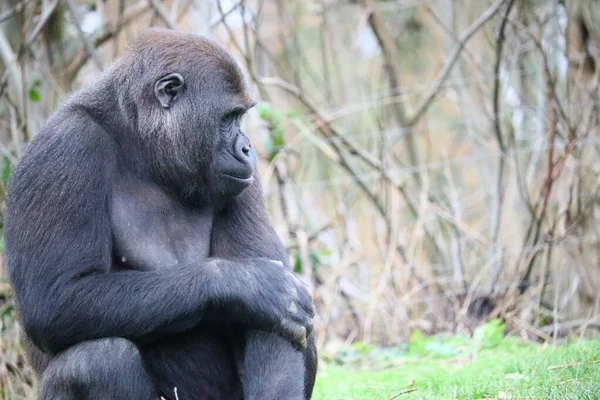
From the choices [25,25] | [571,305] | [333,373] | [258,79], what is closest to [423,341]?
[333,373]

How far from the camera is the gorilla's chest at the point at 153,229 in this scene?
149 inches

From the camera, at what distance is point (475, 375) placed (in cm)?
482

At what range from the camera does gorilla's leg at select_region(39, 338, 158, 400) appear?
11.0 feet

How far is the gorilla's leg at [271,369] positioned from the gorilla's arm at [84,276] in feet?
0.29

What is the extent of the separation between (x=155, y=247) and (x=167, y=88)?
75 cm

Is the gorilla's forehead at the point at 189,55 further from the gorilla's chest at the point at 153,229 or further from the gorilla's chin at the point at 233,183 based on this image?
the gorilla's chest at the point at 153,229

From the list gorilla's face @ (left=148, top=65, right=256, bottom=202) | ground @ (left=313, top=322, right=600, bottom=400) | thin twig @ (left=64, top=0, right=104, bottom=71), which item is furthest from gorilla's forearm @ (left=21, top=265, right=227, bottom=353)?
thin twig @ (left=64, top=0, right=104, bottom=71)

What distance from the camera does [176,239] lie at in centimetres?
392

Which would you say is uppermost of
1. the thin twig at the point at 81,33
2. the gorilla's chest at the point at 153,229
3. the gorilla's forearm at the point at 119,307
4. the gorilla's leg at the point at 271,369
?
the thin twig at the point at 81,33

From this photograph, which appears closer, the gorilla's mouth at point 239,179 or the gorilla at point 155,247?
the gorilla at point 155,247

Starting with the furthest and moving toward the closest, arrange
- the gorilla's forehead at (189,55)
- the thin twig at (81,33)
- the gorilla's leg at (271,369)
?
the thin twig at (81,33) → the gorilla's forehead at (189,55) → the gorilla's leg at (271,369)

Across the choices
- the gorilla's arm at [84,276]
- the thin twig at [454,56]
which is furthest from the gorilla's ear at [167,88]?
the thin twig at [454,56]

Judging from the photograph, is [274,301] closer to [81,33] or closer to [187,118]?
[187,118]

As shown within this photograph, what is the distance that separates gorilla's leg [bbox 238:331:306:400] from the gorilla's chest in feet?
1.59
